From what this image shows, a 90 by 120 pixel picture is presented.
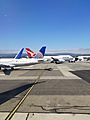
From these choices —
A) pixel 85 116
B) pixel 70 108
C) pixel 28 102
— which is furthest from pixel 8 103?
pixel 85 116

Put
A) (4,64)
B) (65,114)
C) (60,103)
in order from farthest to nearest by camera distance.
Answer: (4,64), (60,103), (65,114)

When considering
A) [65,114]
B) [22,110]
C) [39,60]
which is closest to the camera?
[65,114]

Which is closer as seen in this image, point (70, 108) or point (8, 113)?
point (8, 113)

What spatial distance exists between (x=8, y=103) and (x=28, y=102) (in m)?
1.07

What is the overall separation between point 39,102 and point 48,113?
2019mm

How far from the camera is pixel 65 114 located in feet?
23.6

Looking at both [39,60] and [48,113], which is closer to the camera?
[48,113]

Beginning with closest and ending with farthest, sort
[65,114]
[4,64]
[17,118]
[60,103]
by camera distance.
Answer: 1. [17,118]
2. [65,114]
3. [60,103]
4. [4,64]

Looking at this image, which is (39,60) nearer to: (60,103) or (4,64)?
(4,64)

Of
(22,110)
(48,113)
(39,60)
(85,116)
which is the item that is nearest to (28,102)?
(22,110)

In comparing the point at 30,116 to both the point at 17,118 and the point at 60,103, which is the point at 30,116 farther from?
the point at 60,103

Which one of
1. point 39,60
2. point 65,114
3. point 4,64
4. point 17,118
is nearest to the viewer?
point 17,118

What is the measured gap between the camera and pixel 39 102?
931cm

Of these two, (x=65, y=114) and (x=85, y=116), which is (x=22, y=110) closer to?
(x=65, y=114)
